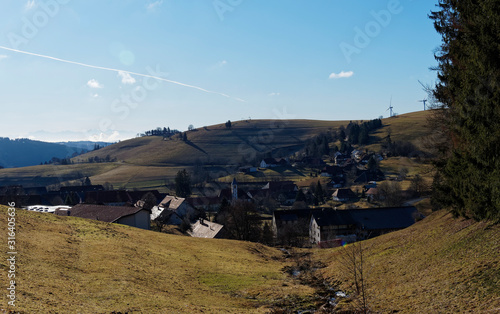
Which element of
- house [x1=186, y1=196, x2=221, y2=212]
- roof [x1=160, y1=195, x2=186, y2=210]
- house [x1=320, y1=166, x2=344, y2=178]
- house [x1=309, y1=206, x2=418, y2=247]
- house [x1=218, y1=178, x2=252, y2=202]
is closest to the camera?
house [x1=309, y1=206, x2=418, y2=247]

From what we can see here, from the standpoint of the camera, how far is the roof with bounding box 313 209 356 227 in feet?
253

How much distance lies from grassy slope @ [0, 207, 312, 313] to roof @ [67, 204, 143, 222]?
1905 centimetres

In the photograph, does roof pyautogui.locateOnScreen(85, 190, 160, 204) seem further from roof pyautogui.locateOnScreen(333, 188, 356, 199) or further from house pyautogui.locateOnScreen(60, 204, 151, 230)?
roof pyautogui.locateOnScreen(333, 188, 356, 199)

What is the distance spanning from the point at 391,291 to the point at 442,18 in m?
22.3

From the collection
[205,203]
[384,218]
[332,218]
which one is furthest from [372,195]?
[205,203]

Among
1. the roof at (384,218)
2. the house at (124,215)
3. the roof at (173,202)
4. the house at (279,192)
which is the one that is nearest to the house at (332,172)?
the house at (279,192)

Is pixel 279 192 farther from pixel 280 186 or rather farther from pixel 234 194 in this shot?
pixel 234 194

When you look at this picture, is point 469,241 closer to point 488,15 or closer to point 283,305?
point 283,305

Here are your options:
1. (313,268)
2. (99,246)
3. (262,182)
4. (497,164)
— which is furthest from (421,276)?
(262,182)

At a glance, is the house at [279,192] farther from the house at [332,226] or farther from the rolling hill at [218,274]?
the rolling hill at [218,274]

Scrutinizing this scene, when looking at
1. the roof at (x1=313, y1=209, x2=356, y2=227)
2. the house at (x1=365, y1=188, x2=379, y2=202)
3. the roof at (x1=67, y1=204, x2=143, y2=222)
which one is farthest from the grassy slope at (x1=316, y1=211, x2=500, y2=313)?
the house at (x1=365, y1=188, x2=379, y2=202)

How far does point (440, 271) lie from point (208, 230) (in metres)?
52.5

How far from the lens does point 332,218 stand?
78.4m

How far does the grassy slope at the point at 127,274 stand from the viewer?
16500 mm
